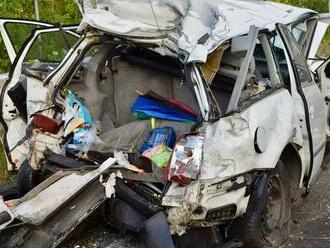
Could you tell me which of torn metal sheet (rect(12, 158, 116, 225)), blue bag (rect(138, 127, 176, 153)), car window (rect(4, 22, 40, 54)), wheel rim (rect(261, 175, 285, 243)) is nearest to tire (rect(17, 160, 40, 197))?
torn metal sheet (rect(12, 158, 116, 225))

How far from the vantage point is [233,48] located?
4.57 meters

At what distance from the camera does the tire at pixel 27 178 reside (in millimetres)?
4996

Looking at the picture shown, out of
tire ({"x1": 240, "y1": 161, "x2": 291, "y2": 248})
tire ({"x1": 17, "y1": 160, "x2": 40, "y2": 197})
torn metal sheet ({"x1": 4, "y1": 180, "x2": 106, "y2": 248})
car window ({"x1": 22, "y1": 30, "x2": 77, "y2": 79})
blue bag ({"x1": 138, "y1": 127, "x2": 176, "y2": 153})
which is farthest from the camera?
car window ({"x1": 22, "y1": 30, "x2": 77, "y2": 79})

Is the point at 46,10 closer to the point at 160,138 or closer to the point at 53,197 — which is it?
the point at 160,138

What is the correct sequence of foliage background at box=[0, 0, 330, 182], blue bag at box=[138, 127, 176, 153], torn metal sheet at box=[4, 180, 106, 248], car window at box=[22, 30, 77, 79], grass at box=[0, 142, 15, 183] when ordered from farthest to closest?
foliage background at box=[0, 0, 330, 182] → grass at box=[0, 142, 15, 183] → car window at box=[22, 30, 77, 79] → blue bag at box=[138, 127, 176, 153] → torn metal sheet at box=[4, 180, 106, 248]

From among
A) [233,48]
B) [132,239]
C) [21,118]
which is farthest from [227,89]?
[21,118]

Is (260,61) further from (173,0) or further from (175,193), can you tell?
(175,193)

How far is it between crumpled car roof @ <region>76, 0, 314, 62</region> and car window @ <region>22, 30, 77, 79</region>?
0.70m

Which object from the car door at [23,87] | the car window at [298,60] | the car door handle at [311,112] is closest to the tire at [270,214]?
the car door handle at [311,112]

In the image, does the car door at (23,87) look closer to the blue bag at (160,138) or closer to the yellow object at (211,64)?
the blue bag at (160,138)

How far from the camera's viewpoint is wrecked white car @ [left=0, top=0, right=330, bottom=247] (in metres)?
4.01

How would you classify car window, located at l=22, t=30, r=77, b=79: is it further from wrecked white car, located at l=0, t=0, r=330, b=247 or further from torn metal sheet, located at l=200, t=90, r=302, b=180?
torn metal sheet, located at l=200, t=90, r=302, b=180

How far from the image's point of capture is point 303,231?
5227 mm

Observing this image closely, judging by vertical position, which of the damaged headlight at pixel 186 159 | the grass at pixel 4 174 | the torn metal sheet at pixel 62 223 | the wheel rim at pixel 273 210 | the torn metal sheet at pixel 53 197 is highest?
the damaged headlight at pixel 186 159
